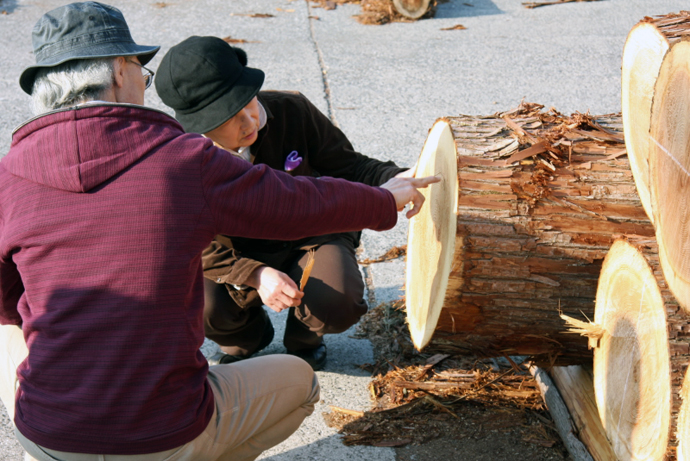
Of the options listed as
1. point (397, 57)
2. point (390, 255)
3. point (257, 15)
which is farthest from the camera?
point (257, 15)

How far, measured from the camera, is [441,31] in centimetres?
673

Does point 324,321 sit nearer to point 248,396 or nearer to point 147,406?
point 248,396

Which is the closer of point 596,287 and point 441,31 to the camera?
point 596,287

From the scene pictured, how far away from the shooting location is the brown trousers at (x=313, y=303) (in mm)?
2428

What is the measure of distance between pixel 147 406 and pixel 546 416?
1.55 meters

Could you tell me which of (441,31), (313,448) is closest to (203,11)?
(441,31)

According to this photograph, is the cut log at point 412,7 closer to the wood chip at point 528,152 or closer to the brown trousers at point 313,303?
the brown trousers at point 313,303

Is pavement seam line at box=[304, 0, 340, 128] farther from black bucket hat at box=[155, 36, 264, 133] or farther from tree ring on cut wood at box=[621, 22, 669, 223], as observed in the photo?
tree ring on cut wood at box=[621, 22, 669, 223]

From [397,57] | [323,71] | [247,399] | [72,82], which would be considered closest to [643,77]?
[247,399]

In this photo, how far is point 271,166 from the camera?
8.36ft

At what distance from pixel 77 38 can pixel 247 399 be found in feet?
3.32

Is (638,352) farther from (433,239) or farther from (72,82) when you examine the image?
(72,82)

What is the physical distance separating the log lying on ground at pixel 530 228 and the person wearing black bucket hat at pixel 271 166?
44 centimetres

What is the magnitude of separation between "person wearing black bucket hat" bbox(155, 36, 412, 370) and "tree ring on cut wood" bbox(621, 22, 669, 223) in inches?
30.9
